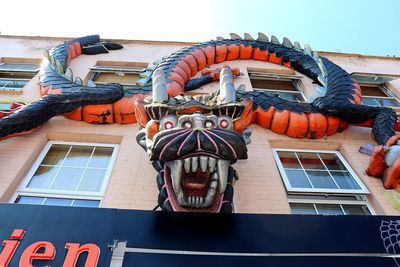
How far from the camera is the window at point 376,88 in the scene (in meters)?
8.80

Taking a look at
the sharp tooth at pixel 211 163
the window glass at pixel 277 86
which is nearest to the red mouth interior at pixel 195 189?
the sharp tooth at pixel 211 163

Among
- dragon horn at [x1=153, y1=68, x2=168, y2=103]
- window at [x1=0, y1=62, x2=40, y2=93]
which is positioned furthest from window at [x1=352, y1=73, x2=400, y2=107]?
window at [x1=0, y1=62, x2=40, y2=93]

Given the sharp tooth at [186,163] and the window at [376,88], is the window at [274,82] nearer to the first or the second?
the window at [376,88]

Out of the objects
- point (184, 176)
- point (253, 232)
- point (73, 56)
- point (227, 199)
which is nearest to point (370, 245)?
point (253, 232)

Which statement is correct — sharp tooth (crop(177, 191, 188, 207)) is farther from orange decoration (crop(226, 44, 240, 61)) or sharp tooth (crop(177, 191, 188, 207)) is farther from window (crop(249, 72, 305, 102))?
orange decoration (crop(226, 44, 240, 61))

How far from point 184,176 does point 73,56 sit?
7225 mm

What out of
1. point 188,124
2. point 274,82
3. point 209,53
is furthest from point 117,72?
point 188,124

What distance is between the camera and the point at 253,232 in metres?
3.29

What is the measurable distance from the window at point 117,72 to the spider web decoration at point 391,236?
265 inches

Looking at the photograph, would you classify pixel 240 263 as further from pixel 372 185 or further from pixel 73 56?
pixel 73 56

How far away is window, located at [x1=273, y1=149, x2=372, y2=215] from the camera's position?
494cm

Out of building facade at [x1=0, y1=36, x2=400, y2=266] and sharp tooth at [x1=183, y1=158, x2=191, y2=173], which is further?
building facade at [x1=0, y1=36, x2=400, y2=266]

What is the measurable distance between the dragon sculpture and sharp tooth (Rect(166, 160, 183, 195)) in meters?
0.01

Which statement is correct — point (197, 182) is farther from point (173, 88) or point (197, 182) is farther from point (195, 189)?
point (173, 88)
